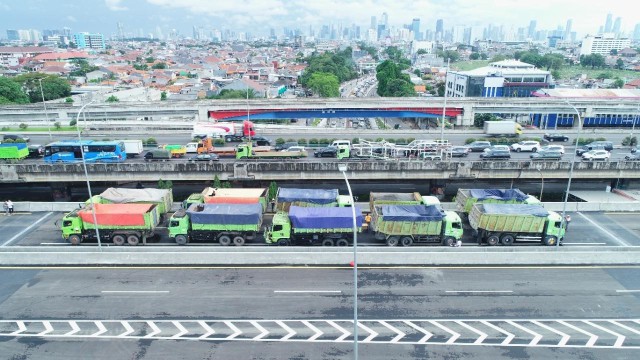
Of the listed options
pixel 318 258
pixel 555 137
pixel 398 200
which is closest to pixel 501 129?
pixel 555 137

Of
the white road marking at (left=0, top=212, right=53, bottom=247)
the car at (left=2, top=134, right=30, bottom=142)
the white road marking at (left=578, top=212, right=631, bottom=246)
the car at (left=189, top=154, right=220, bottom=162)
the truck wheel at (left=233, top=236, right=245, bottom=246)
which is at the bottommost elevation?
the white road marking at (left=0, top=212, right=53, bottom=247)

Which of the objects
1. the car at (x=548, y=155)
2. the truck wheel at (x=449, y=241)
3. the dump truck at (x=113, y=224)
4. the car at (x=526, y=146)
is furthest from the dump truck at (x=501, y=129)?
the dump truck at (x=113, y=224)

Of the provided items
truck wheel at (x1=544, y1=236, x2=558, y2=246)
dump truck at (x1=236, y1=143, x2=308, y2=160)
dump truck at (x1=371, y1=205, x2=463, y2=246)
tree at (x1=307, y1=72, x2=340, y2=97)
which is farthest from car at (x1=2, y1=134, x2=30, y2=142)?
tree at (x1=307, y1=72, x2=340, y2=97)

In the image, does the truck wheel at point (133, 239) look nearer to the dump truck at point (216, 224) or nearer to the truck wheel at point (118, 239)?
the truck wheel at point (118, 239)

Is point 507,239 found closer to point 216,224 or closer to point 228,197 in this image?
point 216,224

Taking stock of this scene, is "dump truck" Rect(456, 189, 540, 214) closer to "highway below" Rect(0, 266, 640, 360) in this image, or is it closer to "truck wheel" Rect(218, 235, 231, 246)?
"highway below" Rect(0, 266, 640, 360)
